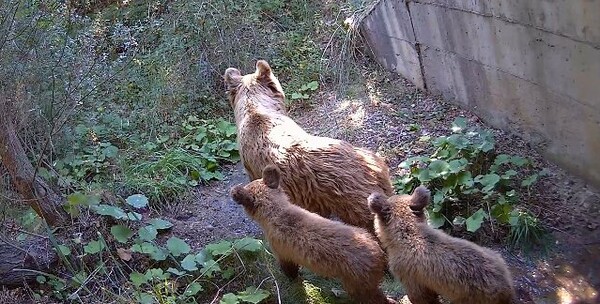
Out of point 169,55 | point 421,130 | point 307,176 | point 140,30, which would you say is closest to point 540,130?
point 421,130

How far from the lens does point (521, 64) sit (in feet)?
20.4

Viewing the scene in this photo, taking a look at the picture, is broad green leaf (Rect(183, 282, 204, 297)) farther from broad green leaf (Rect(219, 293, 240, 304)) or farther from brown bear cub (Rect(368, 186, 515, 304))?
brown bear cub (Rect(368, 186, 515, 304))

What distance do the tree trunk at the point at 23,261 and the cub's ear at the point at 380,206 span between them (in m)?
Result: 2.83

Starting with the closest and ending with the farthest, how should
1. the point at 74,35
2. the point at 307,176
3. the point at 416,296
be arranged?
the point at 416,296, the point at 307,176, the point at 74,35

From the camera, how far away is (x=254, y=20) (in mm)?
10117

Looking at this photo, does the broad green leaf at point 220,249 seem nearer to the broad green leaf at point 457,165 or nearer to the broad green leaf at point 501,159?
the broad green leaf at point 457,165

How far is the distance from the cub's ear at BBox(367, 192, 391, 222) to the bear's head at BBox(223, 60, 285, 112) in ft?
7.55

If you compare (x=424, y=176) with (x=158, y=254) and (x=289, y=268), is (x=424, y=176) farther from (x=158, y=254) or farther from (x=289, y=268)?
(x=158, y=254)

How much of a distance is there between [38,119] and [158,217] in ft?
5.20

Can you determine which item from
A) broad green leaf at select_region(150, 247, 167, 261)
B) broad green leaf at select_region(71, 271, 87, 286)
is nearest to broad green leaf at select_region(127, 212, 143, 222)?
broad green leaf at select_region(150, 247, 167, 261)

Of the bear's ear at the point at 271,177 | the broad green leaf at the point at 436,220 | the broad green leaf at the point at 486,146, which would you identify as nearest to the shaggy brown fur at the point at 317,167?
the bear's ear at the point at 271,177

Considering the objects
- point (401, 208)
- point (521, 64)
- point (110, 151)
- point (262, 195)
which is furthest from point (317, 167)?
point (110, 151)

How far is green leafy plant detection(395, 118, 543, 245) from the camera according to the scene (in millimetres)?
5410

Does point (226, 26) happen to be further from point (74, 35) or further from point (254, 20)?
point (74, 35)
